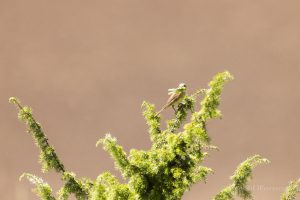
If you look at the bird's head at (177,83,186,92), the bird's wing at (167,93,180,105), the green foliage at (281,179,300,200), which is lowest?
the green foliage at (281,179,300,200)

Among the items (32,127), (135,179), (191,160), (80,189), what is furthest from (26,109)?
(191,160)

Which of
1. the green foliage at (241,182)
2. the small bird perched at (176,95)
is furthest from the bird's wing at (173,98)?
the green foliage at (241,182)

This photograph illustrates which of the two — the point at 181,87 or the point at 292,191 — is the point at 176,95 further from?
the point at 292,191

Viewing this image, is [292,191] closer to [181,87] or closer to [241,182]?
[241,182]

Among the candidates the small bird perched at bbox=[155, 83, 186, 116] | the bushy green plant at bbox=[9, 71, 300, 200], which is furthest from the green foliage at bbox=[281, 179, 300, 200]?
the small bird perched at bbox=[155, 83, 186, 116]

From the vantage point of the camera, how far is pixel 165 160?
9398mm

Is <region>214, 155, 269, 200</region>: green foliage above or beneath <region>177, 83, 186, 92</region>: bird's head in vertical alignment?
beneath

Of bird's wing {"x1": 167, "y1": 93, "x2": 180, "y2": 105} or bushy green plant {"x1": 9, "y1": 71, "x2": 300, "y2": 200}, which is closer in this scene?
bushy green plant {"x1": 9, "y1": 71, "x2": 300, "y2": 200}

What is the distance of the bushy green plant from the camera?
9.38 metres

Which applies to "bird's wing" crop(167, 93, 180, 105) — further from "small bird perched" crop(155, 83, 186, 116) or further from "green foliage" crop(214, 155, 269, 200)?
"green foliage" crop(214, 155, 269, 200)

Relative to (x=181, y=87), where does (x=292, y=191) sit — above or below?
below

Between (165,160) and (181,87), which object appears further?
(181,87)

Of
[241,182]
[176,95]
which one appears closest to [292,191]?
[241,182]

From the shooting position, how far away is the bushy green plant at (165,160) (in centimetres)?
938
